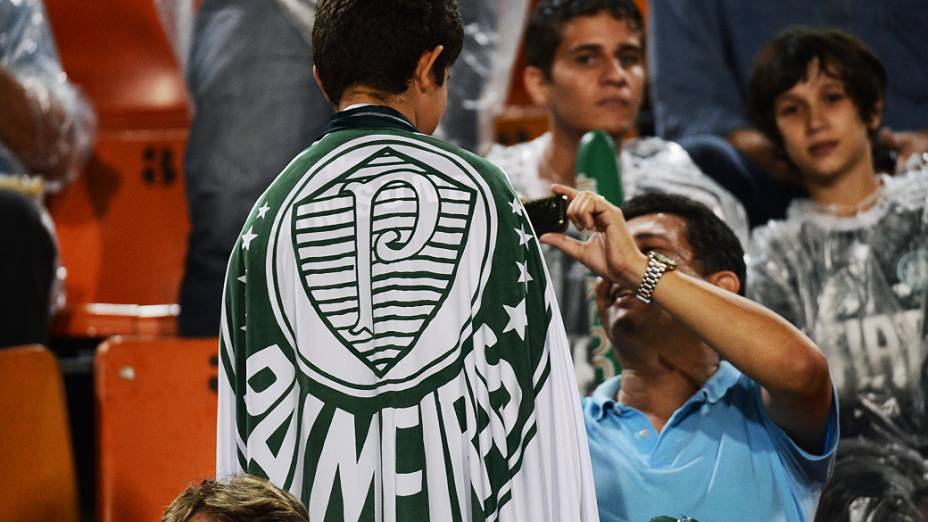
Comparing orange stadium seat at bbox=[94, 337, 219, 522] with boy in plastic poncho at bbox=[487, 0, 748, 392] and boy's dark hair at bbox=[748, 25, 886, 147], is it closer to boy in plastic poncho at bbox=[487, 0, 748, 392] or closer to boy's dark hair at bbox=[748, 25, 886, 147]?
boy in plastic poncho at bbox=[487, 0, 748, 392]

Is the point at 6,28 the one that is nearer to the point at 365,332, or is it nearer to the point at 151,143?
the point at 151,143

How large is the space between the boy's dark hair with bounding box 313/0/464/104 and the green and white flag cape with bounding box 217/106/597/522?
0.25 feet

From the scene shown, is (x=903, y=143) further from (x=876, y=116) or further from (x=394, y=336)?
(x=394, y=336)

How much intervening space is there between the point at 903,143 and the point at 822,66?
0.27 m

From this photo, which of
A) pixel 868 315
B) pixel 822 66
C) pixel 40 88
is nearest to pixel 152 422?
pixel 40 88

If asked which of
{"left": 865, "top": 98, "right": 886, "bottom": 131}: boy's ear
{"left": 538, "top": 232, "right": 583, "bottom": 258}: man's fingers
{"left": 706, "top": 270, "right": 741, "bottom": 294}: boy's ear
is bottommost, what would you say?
{"left": 706, "top": 270, "right": 741, "bottom": 294}: boy's ear

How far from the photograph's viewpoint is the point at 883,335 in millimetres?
2707

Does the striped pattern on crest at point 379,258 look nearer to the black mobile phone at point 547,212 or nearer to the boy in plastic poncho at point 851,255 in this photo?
the black mobile phone at point 547,212

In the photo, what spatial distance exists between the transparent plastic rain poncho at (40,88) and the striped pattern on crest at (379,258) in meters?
1.89

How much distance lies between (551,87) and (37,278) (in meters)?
1.26

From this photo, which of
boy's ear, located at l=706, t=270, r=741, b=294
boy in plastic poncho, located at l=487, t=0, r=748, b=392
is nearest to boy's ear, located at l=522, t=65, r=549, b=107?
boy in plastic poncho, located at l=487, t=0, r=748, b=392

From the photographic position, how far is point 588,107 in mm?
3119

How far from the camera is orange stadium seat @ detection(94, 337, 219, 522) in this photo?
2295 millimetres

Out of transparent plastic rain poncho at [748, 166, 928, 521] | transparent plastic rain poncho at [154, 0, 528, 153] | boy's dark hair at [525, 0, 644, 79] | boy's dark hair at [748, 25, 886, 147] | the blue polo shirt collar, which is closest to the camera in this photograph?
the blue polo shirt collar
